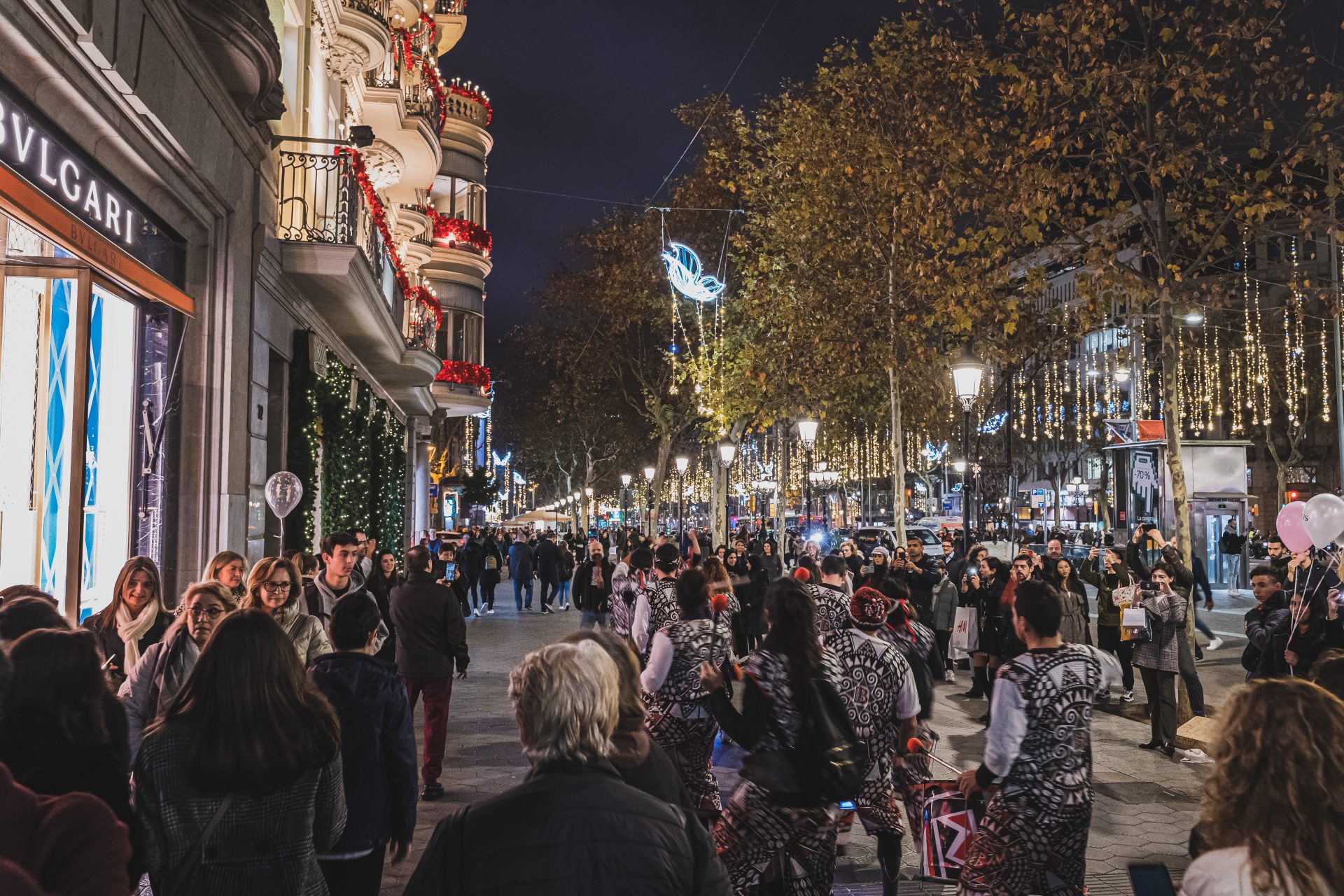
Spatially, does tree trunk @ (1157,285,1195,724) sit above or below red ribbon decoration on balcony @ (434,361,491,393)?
below

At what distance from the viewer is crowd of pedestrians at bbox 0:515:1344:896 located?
2.53 m

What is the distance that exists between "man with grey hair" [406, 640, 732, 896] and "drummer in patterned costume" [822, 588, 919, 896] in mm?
3669

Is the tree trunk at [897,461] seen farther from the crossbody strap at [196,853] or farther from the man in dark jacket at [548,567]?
the crossbody strap at [196,853]

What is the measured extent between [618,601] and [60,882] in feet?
29.3

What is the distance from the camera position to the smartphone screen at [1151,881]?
2744mm

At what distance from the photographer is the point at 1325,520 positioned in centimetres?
984

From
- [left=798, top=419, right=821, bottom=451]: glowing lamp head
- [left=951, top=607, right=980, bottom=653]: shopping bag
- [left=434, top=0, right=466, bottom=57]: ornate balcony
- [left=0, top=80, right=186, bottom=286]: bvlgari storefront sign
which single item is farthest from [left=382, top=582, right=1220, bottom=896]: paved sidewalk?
[left=434, top=0, right=466, bottom=57]: ornate balcony

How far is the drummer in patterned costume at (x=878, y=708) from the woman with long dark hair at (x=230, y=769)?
3398 millimetres

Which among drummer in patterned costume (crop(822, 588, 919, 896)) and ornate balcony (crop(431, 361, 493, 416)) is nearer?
drummer in patterned costume (crop(822, 588, 919, 896))

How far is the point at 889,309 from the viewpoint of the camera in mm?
23328

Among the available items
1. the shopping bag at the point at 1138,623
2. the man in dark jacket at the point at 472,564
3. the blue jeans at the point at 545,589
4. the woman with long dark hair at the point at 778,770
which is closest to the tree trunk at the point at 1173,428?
the shopping bag at the point at 1138,623

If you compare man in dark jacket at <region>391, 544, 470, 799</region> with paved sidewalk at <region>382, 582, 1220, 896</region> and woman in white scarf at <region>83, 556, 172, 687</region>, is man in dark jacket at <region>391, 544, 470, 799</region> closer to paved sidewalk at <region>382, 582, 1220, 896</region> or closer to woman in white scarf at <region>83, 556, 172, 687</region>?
paved sidewalk at <region>382, 582, 1220, 896</region>

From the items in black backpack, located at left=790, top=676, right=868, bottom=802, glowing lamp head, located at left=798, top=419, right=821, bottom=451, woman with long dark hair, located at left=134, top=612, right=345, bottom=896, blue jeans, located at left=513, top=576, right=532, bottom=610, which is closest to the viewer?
woman with long dark hair, located at left=134, top=612, right=345, bottom=896

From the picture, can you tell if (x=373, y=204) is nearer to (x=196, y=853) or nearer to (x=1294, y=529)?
(x=1294, y=529)
